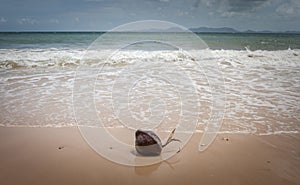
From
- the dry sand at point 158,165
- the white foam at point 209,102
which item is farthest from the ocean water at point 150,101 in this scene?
the dry sand at point 158,165

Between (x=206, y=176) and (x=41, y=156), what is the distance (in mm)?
1858

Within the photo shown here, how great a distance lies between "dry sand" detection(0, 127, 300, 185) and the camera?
8.24ft

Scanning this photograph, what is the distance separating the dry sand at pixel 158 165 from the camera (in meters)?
2.51

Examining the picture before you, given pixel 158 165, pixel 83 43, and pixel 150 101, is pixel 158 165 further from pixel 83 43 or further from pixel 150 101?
pixel 83 43

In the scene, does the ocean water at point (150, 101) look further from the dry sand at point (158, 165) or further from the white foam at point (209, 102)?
the dry sand at point (158, 165)

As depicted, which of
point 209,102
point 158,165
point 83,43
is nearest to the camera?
point 158,165

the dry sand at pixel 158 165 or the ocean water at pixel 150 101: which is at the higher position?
the ocean water at pixel 150 101

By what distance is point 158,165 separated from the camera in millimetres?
2746

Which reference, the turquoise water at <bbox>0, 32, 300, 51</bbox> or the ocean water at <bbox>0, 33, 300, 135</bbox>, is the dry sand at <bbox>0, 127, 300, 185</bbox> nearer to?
the ocean water at <bbox>0, 33, 300, 135</bbox>

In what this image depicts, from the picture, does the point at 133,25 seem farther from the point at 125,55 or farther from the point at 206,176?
the point at 125,55

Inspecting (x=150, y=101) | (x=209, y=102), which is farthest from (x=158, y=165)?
(x=209, y=102)

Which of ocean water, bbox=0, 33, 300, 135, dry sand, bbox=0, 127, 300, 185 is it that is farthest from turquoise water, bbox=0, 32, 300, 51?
dry sand, bbox=0, 127, 300, 185

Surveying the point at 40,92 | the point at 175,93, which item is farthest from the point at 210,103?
the point at 40,92

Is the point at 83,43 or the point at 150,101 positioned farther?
the point at 83,43
